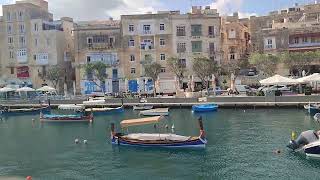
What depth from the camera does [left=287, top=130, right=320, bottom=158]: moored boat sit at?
112 feet

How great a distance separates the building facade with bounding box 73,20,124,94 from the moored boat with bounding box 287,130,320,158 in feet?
187

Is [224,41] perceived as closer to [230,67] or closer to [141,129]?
[230,67]

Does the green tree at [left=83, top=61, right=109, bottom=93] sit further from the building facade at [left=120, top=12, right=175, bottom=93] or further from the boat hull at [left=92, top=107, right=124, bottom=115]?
the boat hull at [left=92, top=107, right=124, bottom=115]

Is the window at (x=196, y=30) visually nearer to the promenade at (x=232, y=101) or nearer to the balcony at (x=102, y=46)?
the balcony at (x=102, y=46)

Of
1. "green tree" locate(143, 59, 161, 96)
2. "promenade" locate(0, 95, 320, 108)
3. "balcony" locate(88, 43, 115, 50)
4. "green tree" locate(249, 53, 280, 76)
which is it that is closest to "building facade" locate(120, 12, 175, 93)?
"balcony" locate(88, 43, 115, 50)

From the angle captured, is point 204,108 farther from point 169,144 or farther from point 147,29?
point 147,29

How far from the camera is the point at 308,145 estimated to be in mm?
34656

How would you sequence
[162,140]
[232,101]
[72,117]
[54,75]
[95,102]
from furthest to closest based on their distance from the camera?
[54,75] < [95,102] < [232,101] < [72,117] < [162,140]

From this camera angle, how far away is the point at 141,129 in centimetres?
5097

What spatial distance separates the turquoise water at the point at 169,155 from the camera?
1261 inches

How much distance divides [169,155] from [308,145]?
1039 centimetres

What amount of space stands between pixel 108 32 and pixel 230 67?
940 inches

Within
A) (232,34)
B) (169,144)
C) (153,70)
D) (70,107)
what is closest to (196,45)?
(232,34)

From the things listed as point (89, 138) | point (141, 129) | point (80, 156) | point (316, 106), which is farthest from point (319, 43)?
point (80, 156)
